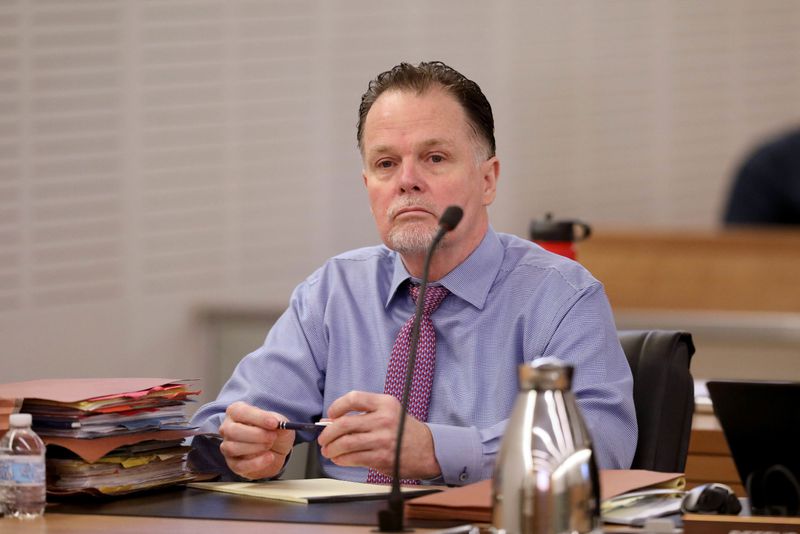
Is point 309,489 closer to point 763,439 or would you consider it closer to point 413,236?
point 413,236

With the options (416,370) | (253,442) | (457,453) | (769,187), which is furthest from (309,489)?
(769,187)

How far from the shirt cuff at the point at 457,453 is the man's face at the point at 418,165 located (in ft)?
1.21

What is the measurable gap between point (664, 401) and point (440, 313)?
1.31 ft

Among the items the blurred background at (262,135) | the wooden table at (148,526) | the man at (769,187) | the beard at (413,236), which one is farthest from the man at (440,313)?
the man at (769,187)

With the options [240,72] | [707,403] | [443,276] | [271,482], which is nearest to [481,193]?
[443,276]

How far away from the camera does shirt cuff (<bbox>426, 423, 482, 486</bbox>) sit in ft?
5.74

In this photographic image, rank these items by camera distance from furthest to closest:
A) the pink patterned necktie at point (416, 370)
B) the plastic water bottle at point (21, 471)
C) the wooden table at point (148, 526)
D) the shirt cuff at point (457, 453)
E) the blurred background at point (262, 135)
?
the blurred background at point (262, 135)
the pink patterned necktie at point (416, 370)
the shirt cuff at point (457, 453)
the plastic water bottle at point (21, 471)
the wooden table at point (148, 526)

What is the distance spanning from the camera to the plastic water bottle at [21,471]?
160 cm

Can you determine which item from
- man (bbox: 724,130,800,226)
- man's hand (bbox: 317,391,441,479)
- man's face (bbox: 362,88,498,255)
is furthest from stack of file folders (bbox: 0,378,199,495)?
man (bbox: 724,130,800,226)

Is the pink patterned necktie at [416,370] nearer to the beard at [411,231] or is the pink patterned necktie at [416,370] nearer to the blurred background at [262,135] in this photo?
the beard at [411,231]

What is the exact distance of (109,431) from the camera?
1.69 metres

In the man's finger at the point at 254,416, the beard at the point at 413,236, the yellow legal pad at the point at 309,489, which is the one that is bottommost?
the yellow legal pad at the point at 309,489

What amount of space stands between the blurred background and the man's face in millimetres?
2286

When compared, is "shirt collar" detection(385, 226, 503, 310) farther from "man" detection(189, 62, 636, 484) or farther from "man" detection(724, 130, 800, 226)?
"man" detection(724, 130, 800, 226)
